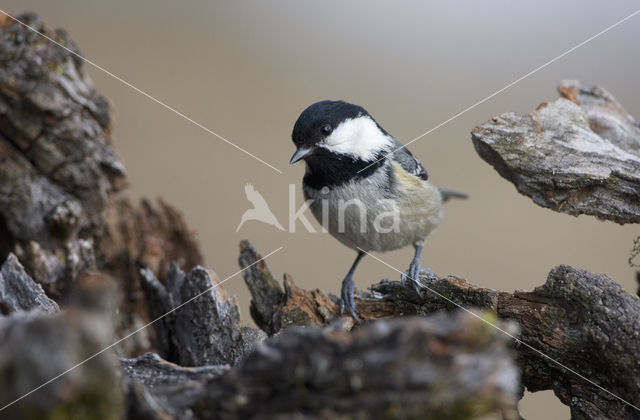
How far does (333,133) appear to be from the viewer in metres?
2.32

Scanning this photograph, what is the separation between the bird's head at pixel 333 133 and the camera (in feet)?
7.45

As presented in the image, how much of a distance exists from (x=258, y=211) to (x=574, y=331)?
8.43 ft

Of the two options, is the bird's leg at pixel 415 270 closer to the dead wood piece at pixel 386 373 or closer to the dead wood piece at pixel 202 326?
the dead wood piece at pixel 202 326

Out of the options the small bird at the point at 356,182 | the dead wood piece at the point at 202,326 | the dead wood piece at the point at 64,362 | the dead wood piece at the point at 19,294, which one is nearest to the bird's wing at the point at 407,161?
the small bird at the point at 356,182

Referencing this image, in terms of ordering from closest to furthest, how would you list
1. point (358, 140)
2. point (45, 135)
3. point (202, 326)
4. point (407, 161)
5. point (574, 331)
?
point (574, 331), point (202, 326), point (45, 135), point (358, 140), point (407, 161)

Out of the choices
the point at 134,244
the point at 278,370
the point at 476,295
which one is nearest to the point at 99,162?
the point at 134,244

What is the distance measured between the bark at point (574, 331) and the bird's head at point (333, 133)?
84 cm

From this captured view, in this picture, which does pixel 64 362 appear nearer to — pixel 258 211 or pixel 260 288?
pixel 260 288

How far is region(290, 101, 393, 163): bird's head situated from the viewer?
2271 millimetres

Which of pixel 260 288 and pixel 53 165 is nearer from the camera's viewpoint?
pixel 260 288

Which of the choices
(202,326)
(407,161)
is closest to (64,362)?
(202,326)

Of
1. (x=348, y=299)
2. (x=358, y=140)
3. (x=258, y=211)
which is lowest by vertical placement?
(x=258, y=211)

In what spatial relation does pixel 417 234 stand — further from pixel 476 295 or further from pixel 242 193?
pixel 242 193

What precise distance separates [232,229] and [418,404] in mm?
3267
